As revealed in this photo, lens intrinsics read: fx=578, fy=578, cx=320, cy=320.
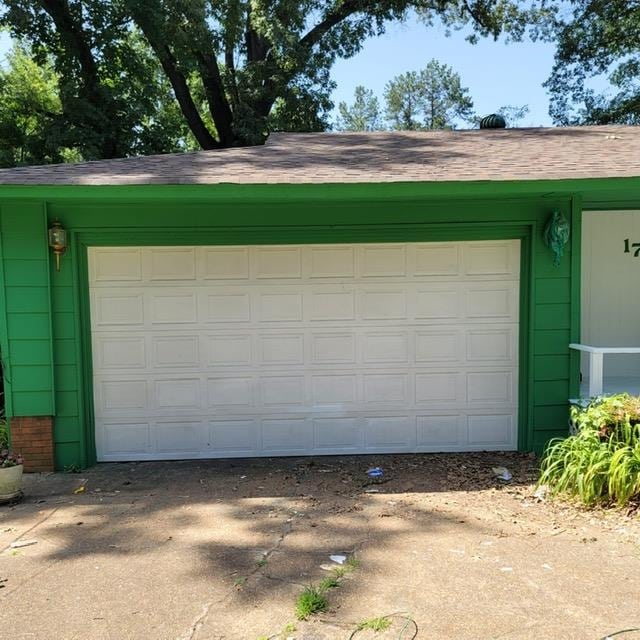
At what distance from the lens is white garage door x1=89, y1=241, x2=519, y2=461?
6070mm

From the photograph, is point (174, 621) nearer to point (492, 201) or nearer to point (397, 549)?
point (397, 549)

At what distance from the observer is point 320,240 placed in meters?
6.03

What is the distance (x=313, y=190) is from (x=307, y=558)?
3.03m

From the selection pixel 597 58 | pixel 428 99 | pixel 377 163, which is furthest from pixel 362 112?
pixel 377 163

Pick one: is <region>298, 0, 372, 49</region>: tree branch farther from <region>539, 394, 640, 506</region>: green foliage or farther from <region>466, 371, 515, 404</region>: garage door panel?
<region>539, 394, 640, 506</region>: green foliage

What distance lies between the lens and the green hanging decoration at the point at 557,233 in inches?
230

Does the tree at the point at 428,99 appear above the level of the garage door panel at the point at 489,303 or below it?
above

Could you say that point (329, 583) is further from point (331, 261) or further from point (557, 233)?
point (557, 233)

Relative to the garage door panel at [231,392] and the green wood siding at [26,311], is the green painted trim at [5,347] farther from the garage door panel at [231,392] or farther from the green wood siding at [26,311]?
the garage door panel at [231,392]

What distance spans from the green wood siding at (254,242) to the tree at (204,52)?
336 inches

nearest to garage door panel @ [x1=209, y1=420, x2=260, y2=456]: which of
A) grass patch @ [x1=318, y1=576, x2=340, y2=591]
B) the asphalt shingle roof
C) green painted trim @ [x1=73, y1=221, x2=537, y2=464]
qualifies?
green painted trim @ [x1=73, y1=221, x2=537, y2=464]

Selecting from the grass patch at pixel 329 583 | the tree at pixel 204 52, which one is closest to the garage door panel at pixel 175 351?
the grass patch at pixel 329 583

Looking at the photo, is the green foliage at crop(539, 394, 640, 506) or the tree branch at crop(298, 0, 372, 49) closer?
the green foliage at crop(539, 394, 640, 506)

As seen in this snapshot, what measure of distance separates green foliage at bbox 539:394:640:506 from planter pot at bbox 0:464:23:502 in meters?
4.36
